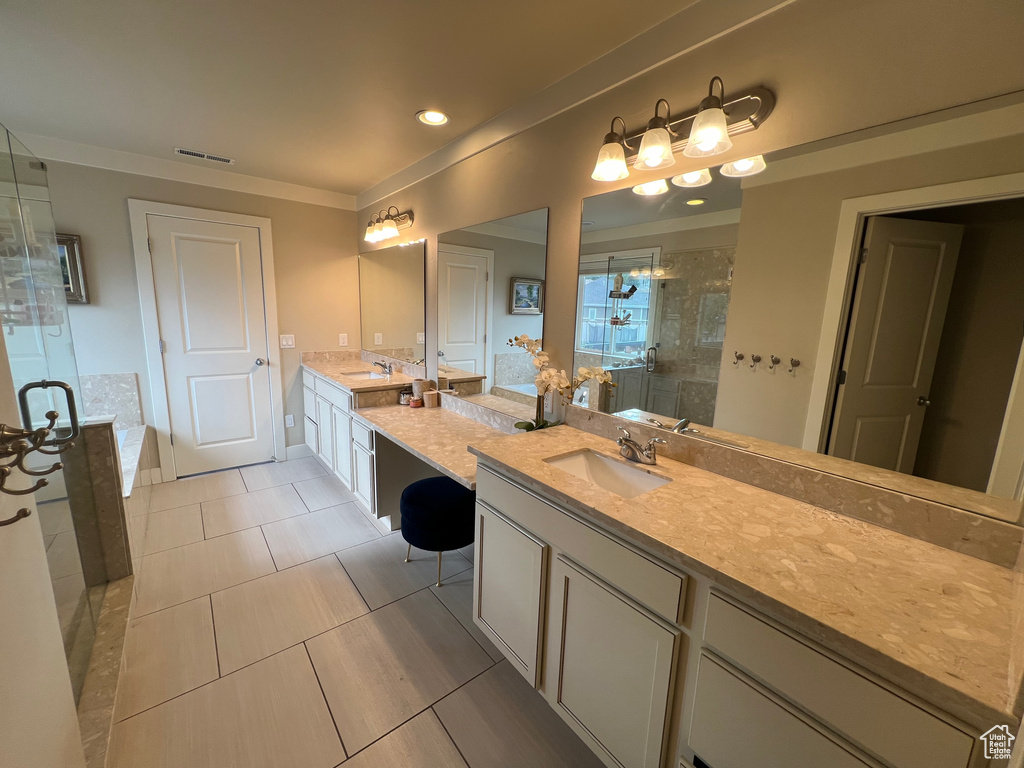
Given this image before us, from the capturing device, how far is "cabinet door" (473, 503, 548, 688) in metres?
1.33

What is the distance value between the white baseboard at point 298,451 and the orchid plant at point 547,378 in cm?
287

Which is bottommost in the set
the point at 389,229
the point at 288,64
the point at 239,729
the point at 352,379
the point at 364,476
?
the point at 239,729

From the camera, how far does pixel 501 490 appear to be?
1.45 meters

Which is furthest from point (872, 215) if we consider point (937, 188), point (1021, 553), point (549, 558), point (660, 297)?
point (549, 558)

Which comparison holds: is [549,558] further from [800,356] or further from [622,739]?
[800,356]

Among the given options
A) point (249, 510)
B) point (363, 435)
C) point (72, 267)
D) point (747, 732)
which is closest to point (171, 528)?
point (249, 510)

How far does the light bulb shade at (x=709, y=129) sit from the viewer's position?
46.9 inches

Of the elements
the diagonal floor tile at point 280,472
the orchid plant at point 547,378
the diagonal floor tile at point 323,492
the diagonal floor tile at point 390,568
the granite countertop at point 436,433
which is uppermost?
the orchid plant at point 547,378

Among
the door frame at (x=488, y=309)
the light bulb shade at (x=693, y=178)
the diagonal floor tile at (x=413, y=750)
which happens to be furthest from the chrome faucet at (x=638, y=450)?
the diagonal floor tile at (x=413, y=750)

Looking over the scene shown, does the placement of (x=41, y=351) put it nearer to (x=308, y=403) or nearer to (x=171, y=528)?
(x=171, y=528)

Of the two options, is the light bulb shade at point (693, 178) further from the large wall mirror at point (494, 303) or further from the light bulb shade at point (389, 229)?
the light bulb shade at point (389, 229)

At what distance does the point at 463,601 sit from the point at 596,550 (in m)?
1.23

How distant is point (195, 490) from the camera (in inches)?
124

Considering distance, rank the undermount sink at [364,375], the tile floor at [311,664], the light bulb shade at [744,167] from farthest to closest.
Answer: the undermount sink at [364,375], the tile floor at [311,664], the light bulb shade at [744,167]
